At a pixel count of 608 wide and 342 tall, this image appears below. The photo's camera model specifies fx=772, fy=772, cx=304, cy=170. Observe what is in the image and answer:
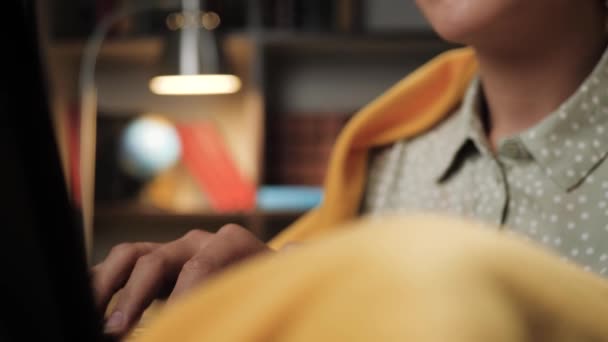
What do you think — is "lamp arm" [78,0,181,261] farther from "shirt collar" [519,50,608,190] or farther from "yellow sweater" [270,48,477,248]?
"shirt collar" [519,50,608,190]

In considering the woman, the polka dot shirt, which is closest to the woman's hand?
the woman

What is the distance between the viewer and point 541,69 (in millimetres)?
737

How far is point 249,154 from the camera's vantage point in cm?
249

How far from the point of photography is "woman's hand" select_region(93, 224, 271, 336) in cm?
26

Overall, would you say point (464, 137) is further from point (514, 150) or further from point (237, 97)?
point (237, 97)

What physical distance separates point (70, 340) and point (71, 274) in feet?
0.05

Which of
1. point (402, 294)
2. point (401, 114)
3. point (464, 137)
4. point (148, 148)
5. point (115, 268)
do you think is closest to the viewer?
point (402, 294)

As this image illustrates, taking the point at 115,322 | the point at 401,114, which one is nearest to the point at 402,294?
the point at 115,322

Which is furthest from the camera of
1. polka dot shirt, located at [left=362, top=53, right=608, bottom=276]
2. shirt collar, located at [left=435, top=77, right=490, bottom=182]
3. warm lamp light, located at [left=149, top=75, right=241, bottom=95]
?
warm lamp light, located at [left=149, top=75, right=241, bottom=95]

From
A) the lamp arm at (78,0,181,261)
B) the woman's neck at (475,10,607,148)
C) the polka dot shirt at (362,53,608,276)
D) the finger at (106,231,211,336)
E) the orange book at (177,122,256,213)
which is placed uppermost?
the finger at (106,231,211,336)

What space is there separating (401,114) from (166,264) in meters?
0.68

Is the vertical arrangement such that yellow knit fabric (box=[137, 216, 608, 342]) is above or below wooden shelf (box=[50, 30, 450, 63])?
above

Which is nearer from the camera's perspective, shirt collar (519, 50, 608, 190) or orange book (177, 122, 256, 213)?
shirt collar (519, 50, 608, 190)

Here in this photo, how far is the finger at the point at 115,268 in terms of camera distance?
0.22 m
